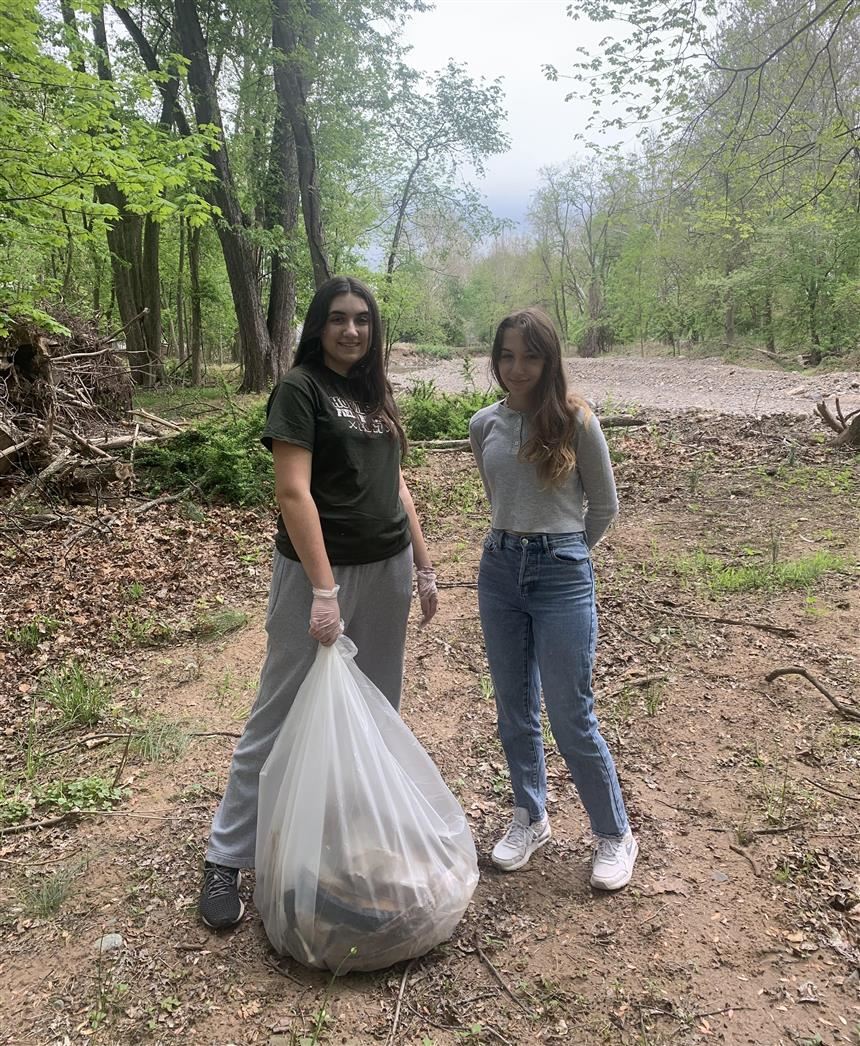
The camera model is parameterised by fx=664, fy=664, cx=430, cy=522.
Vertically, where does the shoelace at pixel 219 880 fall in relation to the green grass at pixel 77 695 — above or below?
above

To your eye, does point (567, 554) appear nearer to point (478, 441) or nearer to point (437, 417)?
point (478, 441)

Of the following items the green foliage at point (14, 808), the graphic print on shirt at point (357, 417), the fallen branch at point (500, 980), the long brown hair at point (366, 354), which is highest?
the long brown hair at point (366, 354)

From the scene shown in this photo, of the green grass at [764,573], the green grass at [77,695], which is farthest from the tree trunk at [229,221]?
the green grass at [764,573]

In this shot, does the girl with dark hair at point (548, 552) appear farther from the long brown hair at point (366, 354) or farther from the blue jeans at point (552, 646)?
the long brown hair at point (366, 354)

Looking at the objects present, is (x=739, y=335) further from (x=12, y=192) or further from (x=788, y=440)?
(x=12, y=192)

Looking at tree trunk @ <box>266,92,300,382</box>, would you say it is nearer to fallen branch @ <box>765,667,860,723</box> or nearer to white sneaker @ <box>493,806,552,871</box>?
fallen branch @ <box>765,667,860,723</box>

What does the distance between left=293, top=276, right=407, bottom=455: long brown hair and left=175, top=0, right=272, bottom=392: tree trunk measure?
10492mm

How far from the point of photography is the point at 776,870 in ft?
7.28

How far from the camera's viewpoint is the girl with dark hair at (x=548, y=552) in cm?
198

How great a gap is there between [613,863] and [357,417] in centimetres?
166

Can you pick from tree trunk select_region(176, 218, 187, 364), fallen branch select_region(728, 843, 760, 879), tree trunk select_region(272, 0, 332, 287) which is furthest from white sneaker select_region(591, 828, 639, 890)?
tree trunk select_region(176, 218, 187, 364)

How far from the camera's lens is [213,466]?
673cm

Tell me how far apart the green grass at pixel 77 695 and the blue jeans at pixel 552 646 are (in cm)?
225

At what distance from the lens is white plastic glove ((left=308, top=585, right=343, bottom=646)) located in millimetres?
1854
